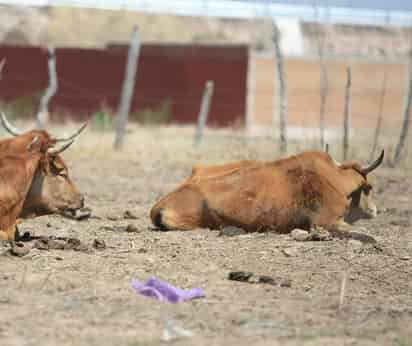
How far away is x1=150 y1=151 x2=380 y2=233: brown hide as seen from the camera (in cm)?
1014

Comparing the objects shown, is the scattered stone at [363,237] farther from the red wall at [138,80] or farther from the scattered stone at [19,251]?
the red wall at [138,80]

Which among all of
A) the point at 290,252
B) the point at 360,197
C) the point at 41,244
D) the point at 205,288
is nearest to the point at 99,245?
the point at 41,244

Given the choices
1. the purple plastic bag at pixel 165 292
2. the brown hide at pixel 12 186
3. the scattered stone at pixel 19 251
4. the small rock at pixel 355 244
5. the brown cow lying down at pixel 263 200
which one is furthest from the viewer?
the brown cow lying down at pixel 263 200

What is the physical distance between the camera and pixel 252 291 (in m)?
7.66

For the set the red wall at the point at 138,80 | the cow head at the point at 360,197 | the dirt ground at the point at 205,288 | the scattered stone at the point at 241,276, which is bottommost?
the dirt ground at the point at 205,288

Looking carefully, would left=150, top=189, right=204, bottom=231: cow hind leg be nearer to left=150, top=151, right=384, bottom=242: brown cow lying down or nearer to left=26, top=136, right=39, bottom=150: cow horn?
left=150, top=151, right=384, bottom=242: brown cow lying down

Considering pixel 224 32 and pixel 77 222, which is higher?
pixel 224 32

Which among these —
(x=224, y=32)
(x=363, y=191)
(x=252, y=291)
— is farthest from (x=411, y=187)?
(x=224, y=32)

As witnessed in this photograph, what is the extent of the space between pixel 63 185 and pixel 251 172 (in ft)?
5.56

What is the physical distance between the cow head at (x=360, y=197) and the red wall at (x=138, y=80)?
57.6 ft

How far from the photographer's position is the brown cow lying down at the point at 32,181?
9.26 m

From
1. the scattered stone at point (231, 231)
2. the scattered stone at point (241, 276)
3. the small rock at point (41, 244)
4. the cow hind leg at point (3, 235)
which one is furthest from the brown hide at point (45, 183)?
the scattered stone at point (241, 276)

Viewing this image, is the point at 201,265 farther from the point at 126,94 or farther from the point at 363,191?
the point at 126,94

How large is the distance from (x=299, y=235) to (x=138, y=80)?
2071cm
